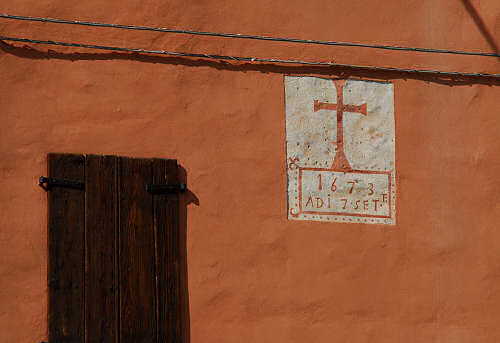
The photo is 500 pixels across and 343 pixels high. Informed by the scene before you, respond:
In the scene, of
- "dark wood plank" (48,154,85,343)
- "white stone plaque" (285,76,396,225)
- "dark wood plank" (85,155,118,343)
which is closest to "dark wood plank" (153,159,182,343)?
"dark wood plank" (85,155,118,343)

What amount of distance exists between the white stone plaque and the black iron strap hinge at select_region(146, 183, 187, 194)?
77 centimetres

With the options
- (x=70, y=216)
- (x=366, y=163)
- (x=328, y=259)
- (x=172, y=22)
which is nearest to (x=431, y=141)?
(x=366, y=163)

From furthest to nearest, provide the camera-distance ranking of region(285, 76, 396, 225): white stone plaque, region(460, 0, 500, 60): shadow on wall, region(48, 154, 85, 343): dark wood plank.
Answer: region(460, 0, 500, 60): shadow on wall → region(285, 76, 396, 225): white stone plaque → region(48, 154, 85, 343): dark wood plank

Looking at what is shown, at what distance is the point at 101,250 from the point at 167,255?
0.43 metres

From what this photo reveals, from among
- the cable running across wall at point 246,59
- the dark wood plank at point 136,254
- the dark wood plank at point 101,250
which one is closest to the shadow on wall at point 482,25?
the cable running across wall at point 246,59

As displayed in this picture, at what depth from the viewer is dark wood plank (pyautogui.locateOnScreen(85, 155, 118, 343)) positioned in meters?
7.35

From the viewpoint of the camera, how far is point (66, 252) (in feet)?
24.2

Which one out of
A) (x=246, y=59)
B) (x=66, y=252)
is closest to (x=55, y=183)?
(x=66, y=252)

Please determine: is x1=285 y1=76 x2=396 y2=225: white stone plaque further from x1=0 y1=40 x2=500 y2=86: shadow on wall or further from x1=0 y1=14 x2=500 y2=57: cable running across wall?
x1=0 y1=14 x2=500 y2=57: cable running across wall

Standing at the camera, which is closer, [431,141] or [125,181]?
[125,181]

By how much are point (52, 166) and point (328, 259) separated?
1.95m

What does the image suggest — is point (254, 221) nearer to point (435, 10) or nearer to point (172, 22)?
point (172, 22)

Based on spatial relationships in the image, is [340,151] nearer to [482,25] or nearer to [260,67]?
[260,67]

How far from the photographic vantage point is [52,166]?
7473 mm
